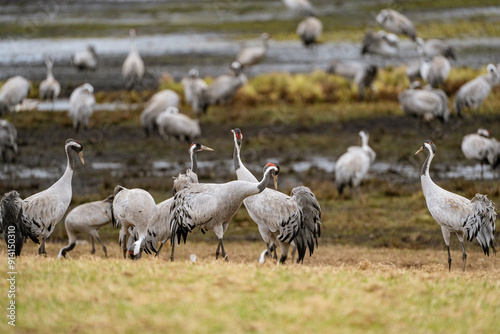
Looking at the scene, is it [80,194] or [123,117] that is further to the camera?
[123,117]

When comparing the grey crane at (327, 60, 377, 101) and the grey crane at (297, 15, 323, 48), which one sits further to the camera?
the grey crane at (297, 15, 323, 48)

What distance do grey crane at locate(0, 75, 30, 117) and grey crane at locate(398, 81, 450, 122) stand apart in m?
9.91

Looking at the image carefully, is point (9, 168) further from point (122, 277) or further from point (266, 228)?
point (122, 277)

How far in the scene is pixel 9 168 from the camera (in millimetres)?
15914

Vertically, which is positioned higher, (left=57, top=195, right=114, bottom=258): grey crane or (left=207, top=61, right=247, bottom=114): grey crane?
(left=207, top=61, right=247, bottom=114): grey crane

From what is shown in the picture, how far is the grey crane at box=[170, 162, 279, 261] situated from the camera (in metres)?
8.83

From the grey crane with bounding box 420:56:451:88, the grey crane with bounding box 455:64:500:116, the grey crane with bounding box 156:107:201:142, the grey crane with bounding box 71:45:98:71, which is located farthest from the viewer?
the grey crane with bounding box 71:45:98:71

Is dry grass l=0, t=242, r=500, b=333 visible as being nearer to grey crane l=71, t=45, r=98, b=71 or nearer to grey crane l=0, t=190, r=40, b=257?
grey crane l=0, t=190, r=40, b=257

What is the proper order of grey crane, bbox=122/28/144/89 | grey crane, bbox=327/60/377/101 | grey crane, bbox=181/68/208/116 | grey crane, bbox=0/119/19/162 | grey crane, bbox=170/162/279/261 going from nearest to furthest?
grey crane, bbox=170/162/279/261 → grey crane, bbox=0/119/19/162 → grey crane, bbox=181/68/208/116 → grey crane, bbox=327/60/377/101 → grey crane, bbox=122/28/144/89

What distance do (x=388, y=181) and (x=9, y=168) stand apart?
25.5 feet

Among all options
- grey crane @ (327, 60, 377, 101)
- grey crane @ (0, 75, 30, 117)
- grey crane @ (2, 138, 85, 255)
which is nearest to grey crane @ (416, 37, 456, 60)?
grey crane @ (327, 60, 377, 101)

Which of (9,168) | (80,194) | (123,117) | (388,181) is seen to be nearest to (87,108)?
(123,117)

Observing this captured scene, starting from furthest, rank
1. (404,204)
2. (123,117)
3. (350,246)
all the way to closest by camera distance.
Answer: (123,117), (404,204), (350,246)

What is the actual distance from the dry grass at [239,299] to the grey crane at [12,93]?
1350 cm
